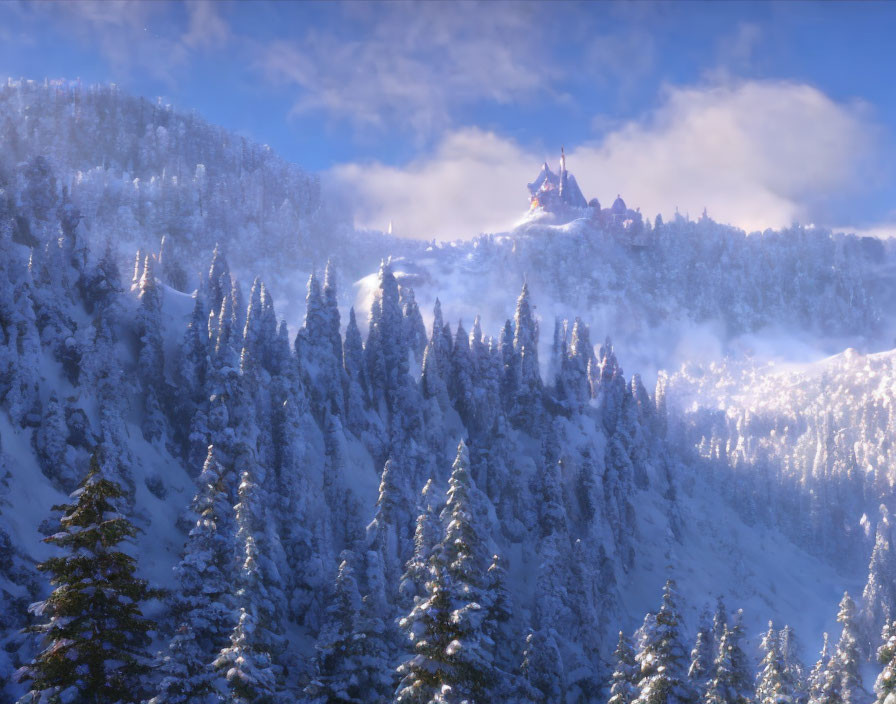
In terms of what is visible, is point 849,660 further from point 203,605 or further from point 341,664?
point 203,605

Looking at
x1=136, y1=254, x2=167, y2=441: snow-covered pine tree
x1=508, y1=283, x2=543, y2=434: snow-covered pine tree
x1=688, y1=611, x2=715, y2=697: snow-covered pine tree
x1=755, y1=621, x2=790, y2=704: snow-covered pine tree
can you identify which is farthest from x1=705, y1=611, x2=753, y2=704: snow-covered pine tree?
x1=508, y1=283, x2=543, y2=434: snow-covered pine tree

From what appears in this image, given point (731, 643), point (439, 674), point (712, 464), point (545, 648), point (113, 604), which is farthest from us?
point (712, 464)

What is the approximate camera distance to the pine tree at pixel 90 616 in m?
19.2

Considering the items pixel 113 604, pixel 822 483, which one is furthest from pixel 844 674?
pixel 822 483

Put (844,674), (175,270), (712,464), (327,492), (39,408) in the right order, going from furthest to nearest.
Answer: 1. (712,464)
2. (175,270)
3. (327,492)
4. (39,408)
5. (844,674)

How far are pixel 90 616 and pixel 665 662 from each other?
72.7 ft

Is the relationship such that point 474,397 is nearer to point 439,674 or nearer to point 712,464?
point 439,674

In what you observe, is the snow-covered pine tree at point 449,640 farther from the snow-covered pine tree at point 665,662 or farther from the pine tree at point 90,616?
the pine tree at point 90,616

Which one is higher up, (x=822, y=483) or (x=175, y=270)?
(x=175, y=270)

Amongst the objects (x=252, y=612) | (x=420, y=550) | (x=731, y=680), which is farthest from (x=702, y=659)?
(x=252, y=612)

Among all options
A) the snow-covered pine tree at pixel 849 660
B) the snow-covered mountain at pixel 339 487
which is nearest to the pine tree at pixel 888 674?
the snow-covered mountain at pixel 339 487

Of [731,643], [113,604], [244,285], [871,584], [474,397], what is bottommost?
[871,584]

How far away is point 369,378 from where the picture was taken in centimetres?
9488

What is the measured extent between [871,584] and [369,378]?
90.6m
